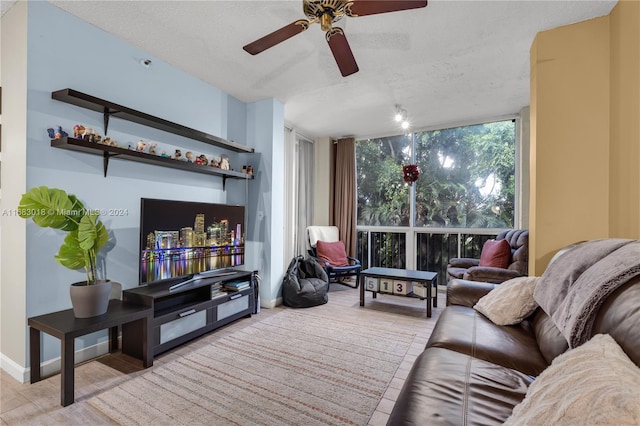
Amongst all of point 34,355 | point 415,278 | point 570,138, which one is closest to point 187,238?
point 34,355

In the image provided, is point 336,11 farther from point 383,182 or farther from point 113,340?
point 383,182

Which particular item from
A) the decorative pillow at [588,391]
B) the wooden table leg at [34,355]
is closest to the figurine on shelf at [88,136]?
the wooden table leg at [34,355]

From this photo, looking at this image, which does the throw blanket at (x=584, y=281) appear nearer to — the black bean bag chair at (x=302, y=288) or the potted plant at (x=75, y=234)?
the black bean bag chair at (x=302, y=288)

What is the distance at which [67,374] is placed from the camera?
1.69 m

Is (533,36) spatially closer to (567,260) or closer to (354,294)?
(567,260)

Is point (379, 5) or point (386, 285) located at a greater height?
point (379, 5)

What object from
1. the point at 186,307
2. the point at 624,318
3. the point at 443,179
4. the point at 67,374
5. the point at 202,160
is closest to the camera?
the point at 624,318

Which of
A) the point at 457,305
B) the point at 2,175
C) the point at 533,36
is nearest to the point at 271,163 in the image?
the point at 2,175

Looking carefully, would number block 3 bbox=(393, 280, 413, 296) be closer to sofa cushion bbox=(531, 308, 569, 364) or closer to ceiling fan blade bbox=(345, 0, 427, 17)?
sofa cushion bbox=(531, 308, 569, 364)

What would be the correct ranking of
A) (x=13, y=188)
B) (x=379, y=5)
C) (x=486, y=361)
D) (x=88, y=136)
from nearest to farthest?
(x=486, y=361)
(x=379, y=5)
(x=13, y=188)
(x=88, y=136)

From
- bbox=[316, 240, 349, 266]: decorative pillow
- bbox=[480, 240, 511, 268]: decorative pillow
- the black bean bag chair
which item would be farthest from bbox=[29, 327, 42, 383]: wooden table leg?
bbox=[480, 240, 511, 268]: decorative pillow

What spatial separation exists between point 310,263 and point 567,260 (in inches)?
118

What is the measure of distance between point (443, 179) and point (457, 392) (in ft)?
A: 12.9

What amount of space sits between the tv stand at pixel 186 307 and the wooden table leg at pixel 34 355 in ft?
1.65
